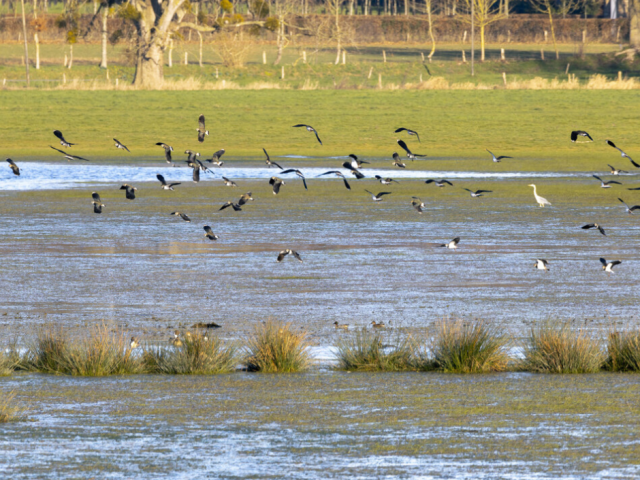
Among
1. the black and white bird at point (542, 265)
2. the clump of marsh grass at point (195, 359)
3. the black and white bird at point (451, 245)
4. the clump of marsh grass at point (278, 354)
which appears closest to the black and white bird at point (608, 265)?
the black and white bird at point (542, 265)

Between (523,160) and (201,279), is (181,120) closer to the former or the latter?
(523,160)

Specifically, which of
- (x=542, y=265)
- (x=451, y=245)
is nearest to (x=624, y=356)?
(x=542, y=265)

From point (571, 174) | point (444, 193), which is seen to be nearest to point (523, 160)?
point (571, 174)

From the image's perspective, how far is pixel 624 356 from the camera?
35.1 ft

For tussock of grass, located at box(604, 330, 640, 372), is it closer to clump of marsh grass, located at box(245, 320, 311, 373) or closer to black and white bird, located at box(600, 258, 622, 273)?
clump of marsh grass, located at box(245, 320, 311, 373)

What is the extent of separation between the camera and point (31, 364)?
1074 cm

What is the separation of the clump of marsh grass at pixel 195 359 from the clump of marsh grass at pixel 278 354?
0.66 ft

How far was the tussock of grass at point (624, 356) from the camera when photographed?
10633mm

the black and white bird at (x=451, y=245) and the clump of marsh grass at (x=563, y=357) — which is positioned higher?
the clump of marsh grass at (x=563, y=357)

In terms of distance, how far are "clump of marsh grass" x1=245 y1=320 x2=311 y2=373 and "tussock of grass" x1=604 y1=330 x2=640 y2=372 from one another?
257 cm

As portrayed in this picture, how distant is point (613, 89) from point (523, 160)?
66.5 ft

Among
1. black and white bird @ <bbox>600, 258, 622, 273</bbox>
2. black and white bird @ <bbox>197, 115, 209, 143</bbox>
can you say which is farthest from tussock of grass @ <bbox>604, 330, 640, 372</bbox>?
black and white bird @ <bbox>197, 115, 209, 143</bbox>

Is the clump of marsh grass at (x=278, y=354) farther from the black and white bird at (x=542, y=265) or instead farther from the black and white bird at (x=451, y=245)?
the black and white bird at (x=451, y=245)

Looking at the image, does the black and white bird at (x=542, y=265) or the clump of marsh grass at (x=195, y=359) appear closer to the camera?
the clump of marsh grass at (x=195, y=359)
